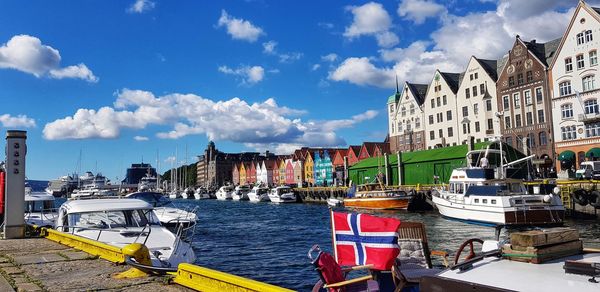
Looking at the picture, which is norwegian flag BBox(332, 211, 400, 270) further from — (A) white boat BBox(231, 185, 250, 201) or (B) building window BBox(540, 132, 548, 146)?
(A) white boat BBox(231, 185, 250, 201)

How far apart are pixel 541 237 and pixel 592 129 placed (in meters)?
55.2

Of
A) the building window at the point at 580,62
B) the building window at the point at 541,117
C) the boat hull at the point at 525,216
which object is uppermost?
the building window at the point at 580,62

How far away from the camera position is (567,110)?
181 feet

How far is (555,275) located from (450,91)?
7490 centimetres

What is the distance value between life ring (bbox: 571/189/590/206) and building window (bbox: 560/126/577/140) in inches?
813

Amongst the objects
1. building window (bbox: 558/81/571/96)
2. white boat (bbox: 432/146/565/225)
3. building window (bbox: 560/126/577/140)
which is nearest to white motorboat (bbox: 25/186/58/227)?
white boat (bbox: 432/146/565/225)

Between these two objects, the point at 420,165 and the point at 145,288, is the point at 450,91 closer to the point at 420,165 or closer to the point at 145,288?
the point at 420,165

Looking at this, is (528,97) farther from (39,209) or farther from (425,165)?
(39,209)

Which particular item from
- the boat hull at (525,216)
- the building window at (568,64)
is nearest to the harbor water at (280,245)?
the boat hull at (525,216)

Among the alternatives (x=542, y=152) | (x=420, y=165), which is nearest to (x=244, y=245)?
(x=420, y=165)

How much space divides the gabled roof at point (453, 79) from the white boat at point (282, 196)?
3319 cm

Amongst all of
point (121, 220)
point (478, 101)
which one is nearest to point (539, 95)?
point (478, 101)

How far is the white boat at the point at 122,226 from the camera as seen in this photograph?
13789mm

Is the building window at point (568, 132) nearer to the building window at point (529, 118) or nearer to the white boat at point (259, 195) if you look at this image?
the building window at point (529, 118)
